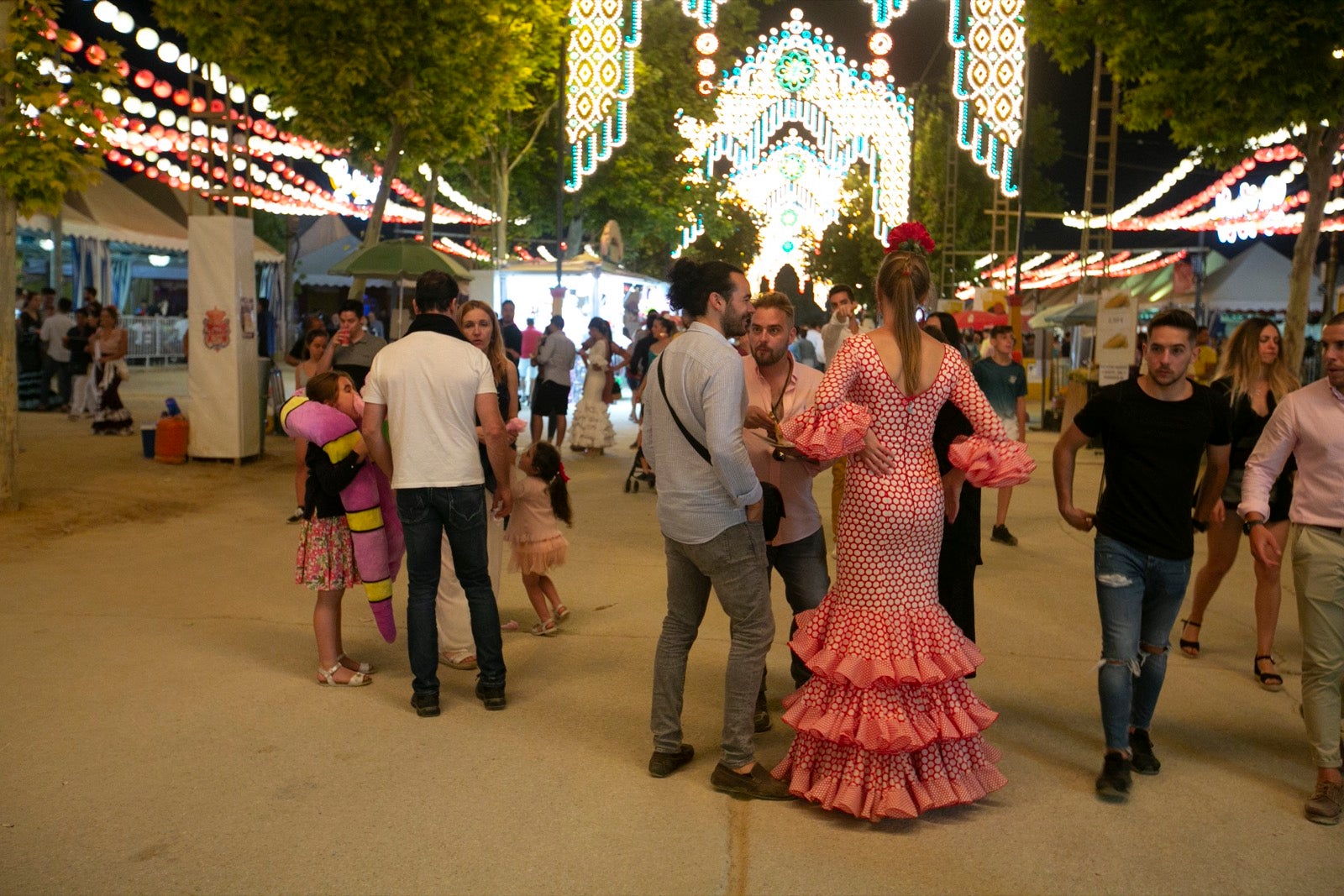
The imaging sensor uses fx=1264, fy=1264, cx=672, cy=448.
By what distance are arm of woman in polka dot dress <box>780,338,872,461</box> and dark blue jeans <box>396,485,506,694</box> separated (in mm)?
1764

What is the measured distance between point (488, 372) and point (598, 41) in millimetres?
19792

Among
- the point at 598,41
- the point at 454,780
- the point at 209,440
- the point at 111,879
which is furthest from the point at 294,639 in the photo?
the point at 598,41

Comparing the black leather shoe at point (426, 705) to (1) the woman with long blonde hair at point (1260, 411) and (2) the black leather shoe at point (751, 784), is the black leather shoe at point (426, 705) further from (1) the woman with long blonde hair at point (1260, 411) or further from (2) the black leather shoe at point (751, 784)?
(1) the woman with long blonde hair at point (1260, 411)

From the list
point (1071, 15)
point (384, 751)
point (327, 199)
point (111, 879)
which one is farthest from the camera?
point (327, 199)

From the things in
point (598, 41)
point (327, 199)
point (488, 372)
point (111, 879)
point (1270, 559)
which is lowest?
point (111, 879)

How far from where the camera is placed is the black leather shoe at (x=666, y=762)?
194 inches

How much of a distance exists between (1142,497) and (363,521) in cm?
351

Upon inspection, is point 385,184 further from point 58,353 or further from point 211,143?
point 58,353

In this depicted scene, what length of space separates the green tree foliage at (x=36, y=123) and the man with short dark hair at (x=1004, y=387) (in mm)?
7483

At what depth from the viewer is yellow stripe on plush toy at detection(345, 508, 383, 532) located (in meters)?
6.06

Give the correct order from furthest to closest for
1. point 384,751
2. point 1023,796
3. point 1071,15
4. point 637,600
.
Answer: point 1071,15, point 637,600, point 384,751, point 1023,796

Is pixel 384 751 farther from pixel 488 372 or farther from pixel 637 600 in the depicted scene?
pixel 637 600

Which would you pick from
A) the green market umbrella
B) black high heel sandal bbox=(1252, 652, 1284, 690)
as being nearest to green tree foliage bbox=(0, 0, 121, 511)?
the green market umbrella

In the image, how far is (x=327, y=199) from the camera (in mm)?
30344
